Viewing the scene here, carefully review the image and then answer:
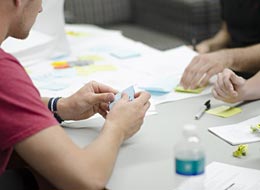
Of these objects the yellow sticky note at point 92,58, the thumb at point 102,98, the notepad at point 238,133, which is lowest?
the yellow sticky note at point 92,58

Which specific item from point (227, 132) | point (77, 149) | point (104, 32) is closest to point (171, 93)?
point (227, 132)

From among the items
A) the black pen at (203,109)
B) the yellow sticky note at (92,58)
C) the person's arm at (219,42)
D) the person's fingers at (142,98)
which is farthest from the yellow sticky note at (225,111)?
the person's arm at (219,42)

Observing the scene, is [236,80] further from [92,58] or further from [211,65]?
[92,58]

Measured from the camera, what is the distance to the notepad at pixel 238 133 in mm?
1400

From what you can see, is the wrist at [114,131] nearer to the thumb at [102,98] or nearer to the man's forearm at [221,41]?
the thumb at [102,98]

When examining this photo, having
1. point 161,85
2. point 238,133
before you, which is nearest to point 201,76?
point 161,85

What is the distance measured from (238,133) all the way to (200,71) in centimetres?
44

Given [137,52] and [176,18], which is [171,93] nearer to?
[137,52]

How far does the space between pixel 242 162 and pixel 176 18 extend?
2.60 meters

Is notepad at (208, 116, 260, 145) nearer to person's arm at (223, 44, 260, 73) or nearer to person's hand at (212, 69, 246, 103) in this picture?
person's hand at (212, 69, 246, 103)

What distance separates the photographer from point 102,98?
1493mm

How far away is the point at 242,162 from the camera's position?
1.29 m

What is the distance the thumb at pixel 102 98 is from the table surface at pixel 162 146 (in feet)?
0.30

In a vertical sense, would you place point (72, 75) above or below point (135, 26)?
above
